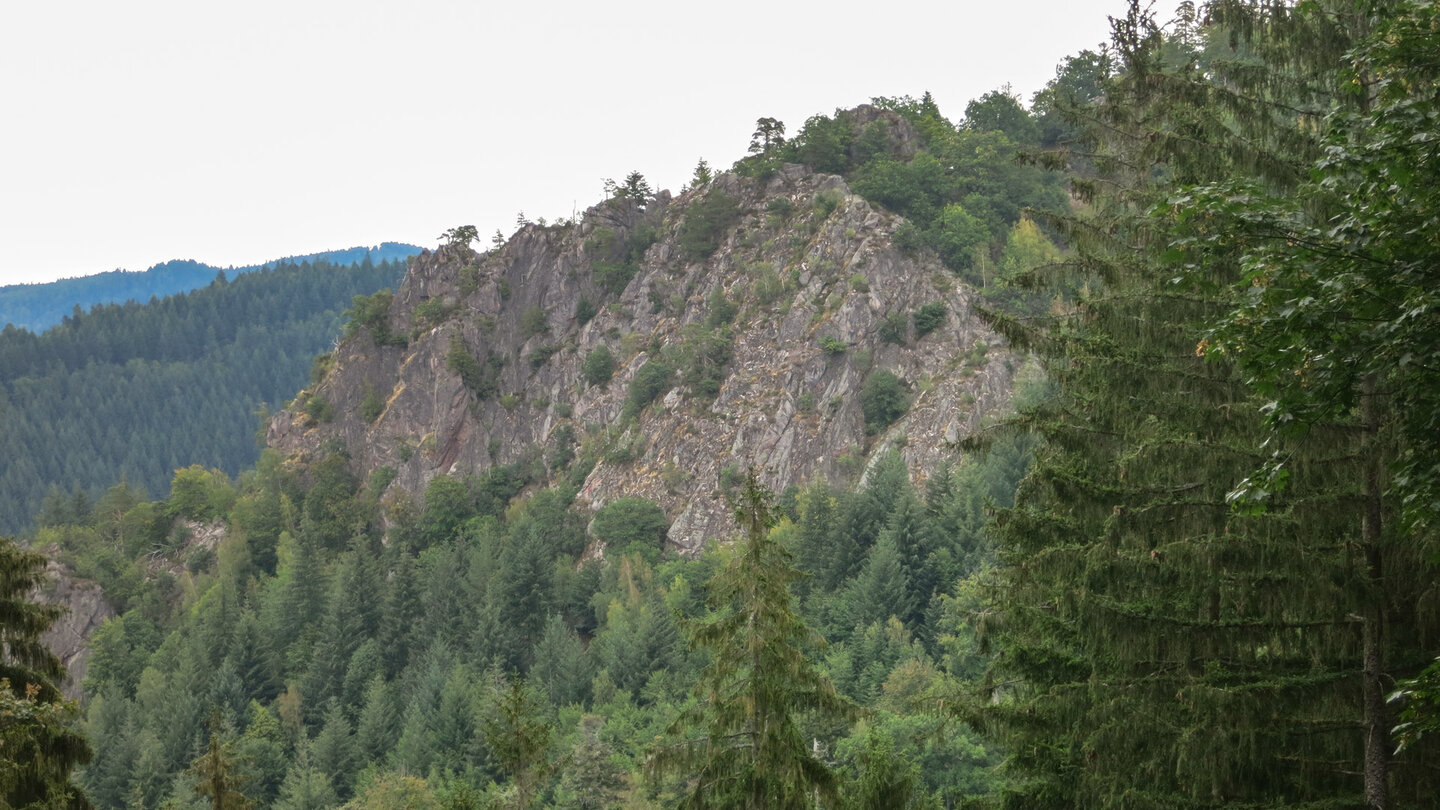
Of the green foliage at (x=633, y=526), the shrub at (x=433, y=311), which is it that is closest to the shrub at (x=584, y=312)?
the shrub at (x=433, y=311)

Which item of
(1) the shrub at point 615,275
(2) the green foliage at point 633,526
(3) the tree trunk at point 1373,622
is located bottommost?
(2) the green foliage at point 633,526

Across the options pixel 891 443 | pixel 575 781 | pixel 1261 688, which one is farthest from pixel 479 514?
pixel 1261 688

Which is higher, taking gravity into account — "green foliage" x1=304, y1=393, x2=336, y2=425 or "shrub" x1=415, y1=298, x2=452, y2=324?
"shrub" x1=415, y1=298, x2=452, y2=324

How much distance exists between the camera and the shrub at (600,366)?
90.1 m

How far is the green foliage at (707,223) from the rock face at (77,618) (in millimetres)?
56160

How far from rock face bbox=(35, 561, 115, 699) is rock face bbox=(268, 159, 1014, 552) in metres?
18.8

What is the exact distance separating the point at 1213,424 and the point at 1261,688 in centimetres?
286

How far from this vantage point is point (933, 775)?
138 ft

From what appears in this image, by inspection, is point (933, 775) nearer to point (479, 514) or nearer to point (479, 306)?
point (479, 514)

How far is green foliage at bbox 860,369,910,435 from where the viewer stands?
246 ft

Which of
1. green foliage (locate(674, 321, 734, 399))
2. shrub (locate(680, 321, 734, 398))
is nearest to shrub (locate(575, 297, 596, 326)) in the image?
green foliage (locate(674, 321, 734, 399))

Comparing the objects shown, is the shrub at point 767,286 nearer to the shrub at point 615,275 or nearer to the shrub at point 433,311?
the shrub at point 615,275

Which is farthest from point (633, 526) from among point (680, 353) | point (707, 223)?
point (707, 223)

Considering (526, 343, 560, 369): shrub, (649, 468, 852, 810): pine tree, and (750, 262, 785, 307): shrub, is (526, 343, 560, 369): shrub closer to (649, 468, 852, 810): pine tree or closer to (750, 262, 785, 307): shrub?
(750, 262, 785, 307): shrub
